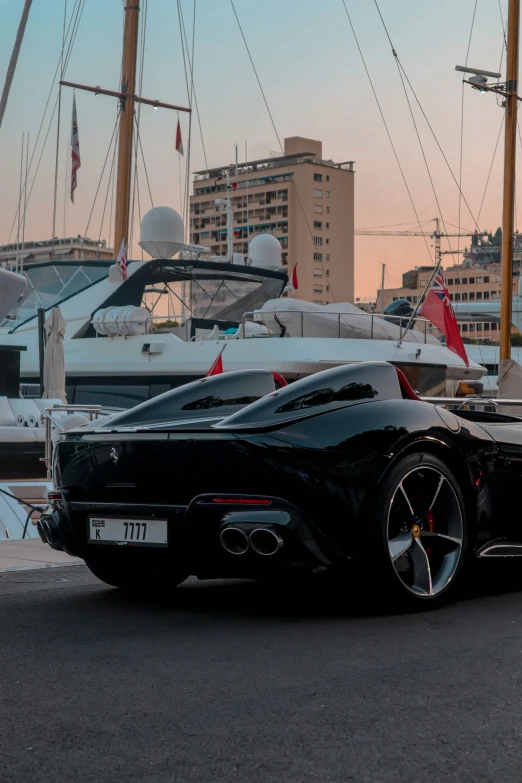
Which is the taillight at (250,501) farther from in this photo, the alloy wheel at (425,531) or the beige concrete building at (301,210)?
the beige concrete building at (301,210)

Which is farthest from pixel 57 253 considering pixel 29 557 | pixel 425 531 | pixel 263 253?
pixel 425 531

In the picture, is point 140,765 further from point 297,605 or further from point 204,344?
point 204,344

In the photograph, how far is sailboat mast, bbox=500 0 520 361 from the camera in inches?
832

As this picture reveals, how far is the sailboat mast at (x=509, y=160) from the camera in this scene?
69.3ft

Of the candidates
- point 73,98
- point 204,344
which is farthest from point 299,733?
point 73,98

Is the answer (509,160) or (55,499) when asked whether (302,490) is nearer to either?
(55,499)

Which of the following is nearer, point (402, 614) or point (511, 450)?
point (402, 614)

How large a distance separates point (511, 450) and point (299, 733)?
2.75m

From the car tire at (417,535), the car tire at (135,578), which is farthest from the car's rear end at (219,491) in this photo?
the car tire at (135,578)

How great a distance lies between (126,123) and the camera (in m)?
29.8

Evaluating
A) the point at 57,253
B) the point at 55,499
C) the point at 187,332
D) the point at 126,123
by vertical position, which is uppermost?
the point at 126,123

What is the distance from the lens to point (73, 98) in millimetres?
29578

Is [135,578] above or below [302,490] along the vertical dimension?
below

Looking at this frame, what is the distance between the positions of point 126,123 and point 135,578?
2610 centimetres
